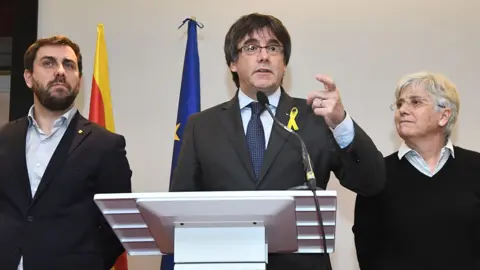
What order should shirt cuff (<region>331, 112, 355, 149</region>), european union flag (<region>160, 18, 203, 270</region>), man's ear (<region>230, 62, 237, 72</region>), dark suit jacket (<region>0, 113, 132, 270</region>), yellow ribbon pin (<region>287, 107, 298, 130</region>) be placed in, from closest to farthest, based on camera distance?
shirt cuff (<region>331, 112, 355, 149</region>)
yellow ribbon pin (<region>287, 107, 298, 130</region>)
dark suit jacket (<region>0, 113, 132, 270</region>)
man's ear (<region>230, 62, 237, 72</region>)
european union flag (<region>160, 18, 203, 270</region>)

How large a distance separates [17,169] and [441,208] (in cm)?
174

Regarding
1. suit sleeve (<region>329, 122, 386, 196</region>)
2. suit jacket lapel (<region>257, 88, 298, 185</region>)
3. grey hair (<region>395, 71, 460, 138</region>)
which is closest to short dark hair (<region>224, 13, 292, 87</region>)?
suit jacket lapel (<region>257, 88, 298, 185</region>)

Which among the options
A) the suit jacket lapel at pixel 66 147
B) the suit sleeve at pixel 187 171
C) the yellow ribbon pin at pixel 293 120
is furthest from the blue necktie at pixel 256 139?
the suit jacket lapel at pixel 66 147

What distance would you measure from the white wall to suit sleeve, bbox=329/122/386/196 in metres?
1.74

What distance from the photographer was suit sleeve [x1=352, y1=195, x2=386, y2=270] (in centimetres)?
257

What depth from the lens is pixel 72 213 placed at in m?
2.37

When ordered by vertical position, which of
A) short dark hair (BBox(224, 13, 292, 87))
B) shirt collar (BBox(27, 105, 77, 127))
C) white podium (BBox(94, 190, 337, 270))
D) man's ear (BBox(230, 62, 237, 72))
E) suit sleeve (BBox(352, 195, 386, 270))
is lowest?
suit sleeve (BBox(352, 195, 386, 270))

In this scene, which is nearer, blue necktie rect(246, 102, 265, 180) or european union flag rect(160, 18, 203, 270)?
blue necktie rect(246, 102, 265, 180)

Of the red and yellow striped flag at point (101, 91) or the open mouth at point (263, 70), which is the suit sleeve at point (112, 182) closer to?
the open mouth at point (263, 70)

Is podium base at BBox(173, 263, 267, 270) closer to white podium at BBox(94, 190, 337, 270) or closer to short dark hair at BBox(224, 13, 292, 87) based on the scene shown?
white podium at BBox(94, 190, 337, 270)

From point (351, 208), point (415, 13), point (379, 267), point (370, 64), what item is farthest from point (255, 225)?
point (415, 13)

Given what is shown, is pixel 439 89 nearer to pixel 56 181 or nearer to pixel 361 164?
pixel 361 164

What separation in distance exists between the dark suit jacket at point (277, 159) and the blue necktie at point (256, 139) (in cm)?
3

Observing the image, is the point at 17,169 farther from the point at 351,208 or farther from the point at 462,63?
the point at 462,63
